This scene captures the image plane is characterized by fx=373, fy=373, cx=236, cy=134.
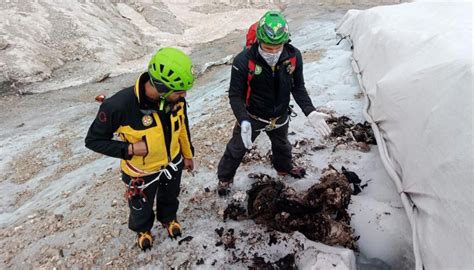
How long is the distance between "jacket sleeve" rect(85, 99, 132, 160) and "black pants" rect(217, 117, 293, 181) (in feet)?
4.72

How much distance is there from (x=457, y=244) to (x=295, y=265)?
55.1 inches

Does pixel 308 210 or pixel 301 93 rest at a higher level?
pixel 301 93

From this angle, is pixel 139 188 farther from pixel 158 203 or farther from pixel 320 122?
pixel 320 122

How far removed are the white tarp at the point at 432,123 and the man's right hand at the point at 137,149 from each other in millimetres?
2385

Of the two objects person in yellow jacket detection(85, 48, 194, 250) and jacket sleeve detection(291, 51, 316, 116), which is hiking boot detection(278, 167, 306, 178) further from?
person in yellow jacket detection(85, 48, 194, 250)

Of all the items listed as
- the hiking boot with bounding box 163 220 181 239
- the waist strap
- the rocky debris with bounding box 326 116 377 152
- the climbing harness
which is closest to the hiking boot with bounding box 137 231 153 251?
the hiking boot with bounding box 163 220 181 239

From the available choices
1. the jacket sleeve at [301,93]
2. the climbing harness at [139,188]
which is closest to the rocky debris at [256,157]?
the jacket sleeve at [301,93]

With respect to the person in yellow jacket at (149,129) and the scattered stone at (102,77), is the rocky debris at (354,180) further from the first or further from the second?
the scattered stone at (102,77)

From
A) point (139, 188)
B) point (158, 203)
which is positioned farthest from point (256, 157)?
point (139, 188)

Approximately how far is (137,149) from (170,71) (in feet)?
2.38

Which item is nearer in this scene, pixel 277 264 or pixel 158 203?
pixel 277 264

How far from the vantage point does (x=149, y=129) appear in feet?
10.2

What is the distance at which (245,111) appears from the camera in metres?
3.82

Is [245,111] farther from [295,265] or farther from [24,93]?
[24,93]
